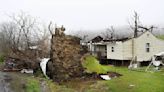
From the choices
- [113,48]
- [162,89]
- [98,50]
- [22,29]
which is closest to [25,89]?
[162,89]

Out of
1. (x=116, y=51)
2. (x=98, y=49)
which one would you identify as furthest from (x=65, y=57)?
(x=98, y=49)

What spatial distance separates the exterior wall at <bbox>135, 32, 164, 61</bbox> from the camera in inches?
1665

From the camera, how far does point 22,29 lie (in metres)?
71.4

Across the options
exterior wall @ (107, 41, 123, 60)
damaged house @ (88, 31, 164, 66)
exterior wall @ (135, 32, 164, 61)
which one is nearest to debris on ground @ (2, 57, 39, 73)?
exterior wall @ (107, 41, 123, 60)

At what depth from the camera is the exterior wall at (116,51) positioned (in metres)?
42.7

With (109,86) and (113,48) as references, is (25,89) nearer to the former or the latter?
(109,86)

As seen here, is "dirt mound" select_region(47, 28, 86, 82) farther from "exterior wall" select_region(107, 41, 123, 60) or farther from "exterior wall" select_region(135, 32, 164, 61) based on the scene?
"exterior wall" select_region(135, 32, 164, 61)

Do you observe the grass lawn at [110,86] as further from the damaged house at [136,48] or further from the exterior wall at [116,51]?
the damaged house at [136,48]

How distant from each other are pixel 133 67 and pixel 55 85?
14.3 meters

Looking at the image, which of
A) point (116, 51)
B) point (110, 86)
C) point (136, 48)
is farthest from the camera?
point (116, 51)

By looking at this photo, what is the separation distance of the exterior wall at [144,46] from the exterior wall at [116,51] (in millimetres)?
2117

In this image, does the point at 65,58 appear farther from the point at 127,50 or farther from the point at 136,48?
the point at 136,48

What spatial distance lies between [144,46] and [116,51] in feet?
12.5

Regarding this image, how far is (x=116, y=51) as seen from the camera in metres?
43.4
